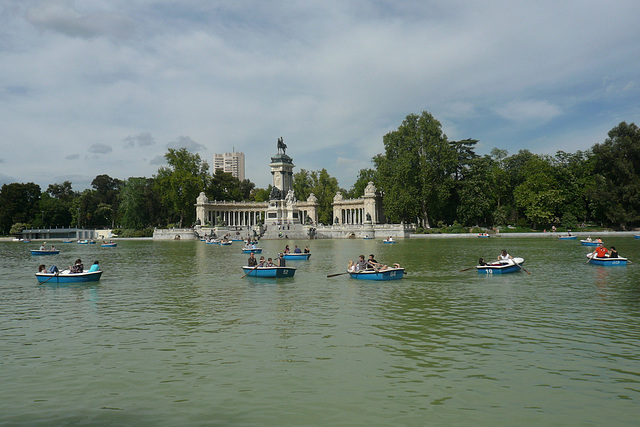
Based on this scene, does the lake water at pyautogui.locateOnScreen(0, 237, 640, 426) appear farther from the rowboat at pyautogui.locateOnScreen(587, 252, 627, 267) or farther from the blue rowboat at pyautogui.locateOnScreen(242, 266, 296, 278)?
the rowboat at pyautogui.locateOnScreen(587, 252, 627, 267)

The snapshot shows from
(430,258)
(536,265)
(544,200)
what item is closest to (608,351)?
(536,265)

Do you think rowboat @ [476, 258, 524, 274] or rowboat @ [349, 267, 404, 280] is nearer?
rowboat @ [349, 267, 404, 280]

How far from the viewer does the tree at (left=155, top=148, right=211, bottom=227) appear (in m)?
101

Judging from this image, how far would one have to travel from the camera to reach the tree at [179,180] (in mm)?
101312

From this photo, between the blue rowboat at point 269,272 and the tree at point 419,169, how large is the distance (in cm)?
5843

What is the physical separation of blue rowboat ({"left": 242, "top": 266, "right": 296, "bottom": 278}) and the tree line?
192 ft

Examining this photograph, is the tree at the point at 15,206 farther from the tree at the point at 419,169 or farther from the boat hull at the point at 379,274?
the boat hull at the point at 379,274

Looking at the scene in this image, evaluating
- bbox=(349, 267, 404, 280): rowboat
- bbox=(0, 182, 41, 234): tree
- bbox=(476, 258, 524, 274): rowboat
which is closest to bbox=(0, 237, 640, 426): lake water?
bbox=(349, 267, 404, 280): rowboat

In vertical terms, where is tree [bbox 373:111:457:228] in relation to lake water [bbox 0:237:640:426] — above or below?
above

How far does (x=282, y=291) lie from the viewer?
22.7 m

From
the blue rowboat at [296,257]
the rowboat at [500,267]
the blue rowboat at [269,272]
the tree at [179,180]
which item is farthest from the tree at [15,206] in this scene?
the rowboat at [500,267]

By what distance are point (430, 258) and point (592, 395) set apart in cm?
2948

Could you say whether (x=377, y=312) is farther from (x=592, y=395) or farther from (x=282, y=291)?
(x=592, y=395)

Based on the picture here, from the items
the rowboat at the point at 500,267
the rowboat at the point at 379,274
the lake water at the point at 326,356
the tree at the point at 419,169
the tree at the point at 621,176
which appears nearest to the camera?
the lake water at the point at 326,356
